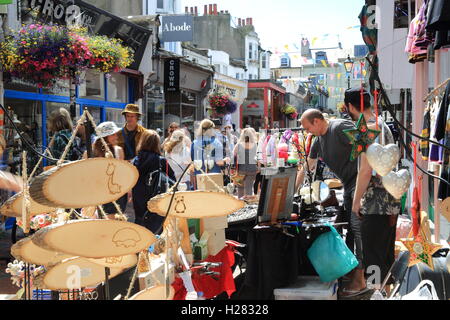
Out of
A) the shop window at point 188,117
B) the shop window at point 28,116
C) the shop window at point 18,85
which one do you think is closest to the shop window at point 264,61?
the shop window at point 188,117

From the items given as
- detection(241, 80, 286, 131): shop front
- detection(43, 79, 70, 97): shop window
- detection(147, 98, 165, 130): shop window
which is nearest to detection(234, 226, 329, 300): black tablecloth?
detection(43, 79, 70, 97): shop window

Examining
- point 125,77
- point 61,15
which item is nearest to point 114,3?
point 125,77

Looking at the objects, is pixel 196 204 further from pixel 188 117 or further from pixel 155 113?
pixel 188 117

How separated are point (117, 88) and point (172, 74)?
11.1ft

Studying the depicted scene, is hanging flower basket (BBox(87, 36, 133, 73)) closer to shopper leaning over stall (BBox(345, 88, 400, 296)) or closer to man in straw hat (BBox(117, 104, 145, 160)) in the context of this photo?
man in straw hat (BBox(117, 104, 145, 160))

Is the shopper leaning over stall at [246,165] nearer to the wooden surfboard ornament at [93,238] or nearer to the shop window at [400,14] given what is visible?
the shop window at [400,14]

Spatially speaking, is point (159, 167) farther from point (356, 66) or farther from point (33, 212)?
point (356, 66)

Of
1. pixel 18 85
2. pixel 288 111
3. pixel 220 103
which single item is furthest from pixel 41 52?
pixel 288 111

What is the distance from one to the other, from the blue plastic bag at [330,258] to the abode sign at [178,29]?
1492 centimetres

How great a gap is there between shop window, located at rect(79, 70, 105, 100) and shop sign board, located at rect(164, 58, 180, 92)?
13.3 feet

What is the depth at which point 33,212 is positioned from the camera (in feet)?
9.66

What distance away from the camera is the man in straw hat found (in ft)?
20.1

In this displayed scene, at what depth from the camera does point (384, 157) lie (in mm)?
2574
